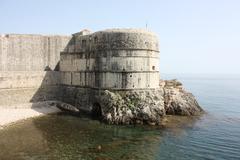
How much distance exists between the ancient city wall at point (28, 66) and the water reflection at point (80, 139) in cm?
541

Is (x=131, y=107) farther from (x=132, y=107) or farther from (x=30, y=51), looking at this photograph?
(x=30, y=51)

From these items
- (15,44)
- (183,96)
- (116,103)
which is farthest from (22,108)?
(183,96)

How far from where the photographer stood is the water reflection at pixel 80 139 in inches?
813

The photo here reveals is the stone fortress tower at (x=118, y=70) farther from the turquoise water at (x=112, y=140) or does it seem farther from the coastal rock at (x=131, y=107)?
the turquoise water at (x=112, y=140)

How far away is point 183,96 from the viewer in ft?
130

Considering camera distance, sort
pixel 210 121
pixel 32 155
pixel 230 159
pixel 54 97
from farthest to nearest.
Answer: pixel 54 97
pixel 210 121
pixel 230 159
pixel 32 155

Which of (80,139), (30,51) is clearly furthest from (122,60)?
(30,51)

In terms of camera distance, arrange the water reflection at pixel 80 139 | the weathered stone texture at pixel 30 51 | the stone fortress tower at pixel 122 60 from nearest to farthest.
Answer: the water reflection at pixel 80 139
the stone fortress tower at pixel 122 60
the weathered stone texture at pixel 30 51

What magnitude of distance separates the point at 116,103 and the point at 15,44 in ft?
51.5

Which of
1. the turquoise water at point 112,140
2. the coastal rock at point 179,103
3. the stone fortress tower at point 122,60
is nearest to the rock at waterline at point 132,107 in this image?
the stone fortress tower at point 122,60

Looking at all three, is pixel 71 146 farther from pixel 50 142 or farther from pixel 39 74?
pixel 39 74

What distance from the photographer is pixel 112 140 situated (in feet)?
80.2

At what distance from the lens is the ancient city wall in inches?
1320

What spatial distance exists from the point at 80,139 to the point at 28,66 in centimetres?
1683
